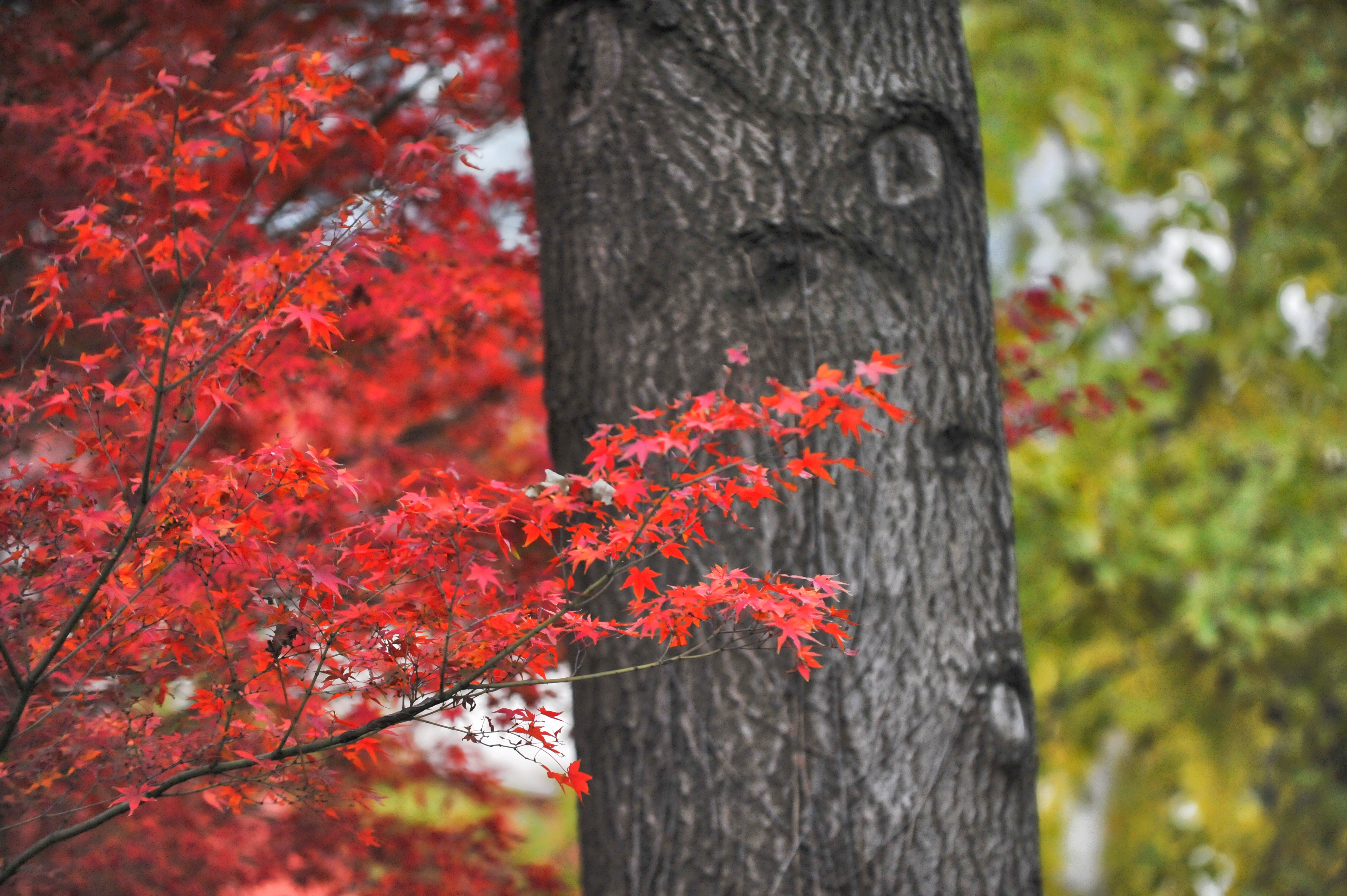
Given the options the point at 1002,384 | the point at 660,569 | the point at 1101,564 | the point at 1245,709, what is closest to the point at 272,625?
the point at 660,569

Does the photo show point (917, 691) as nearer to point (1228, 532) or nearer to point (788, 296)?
point (788, 296)

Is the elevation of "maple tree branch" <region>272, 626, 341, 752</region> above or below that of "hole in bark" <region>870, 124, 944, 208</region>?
below

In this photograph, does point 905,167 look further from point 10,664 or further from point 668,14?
point 10,664

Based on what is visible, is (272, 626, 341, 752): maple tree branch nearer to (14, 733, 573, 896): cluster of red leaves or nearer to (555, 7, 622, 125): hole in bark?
(14, 733, 573, 896): cluster of red leaves

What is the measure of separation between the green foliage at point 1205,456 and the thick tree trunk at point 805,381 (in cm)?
383

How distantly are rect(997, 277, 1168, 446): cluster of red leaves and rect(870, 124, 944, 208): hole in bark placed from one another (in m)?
1.56

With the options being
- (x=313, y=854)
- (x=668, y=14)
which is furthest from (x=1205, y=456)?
(x=313, y=854)

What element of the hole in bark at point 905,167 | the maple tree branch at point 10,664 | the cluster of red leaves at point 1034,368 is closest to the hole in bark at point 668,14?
the hole in bark at point 905,167

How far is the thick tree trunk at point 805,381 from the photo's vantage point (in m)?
2.23

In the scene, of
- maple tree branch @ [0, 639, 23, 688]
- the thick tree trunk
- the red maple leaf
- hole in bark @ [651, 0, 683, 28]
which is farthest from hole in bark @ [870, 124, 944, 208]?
maple tree branch @ [0, 639, 23, 688]

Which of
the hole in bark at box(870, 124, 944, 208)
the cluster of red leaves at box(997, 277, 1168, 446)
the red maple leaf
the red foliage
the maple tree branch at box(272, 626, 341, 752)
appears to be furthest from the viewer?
the cluster of red leaves at box(997, 277, 1168, 446)

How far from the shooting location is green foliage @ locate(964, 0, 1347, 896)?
625 centimetres

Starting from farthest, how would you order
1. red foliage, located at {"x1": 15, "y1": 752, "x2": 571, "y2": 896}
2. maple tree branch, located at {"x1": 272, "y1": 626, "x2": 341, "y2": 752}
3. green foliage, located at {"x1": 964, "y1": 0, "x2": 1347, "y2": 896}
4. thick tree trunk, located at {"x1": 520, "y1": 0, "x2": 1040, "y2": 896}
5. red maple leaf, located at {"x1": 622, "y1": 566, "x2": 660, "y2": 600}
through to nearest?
green foliage, located at {"x1": 964, "y1": 0, "x2": 1347, "y2": 896} < red foliage, located at {"x1": 15, "y1": 752, "x2": 571, "y2": 896} < thick tree trunk, located at {"x1": 520, "y1": 0, "x2": 1040, "y2": 896} < red maple leaf, located at {"x1": 622, "y1": 566, "x2": 660, "y2": 600} < maple tree branch, located at {"x1": 272, "y1": 626, "x2": 341, "y2": 752}

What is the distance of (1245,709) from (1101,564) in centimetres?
184
